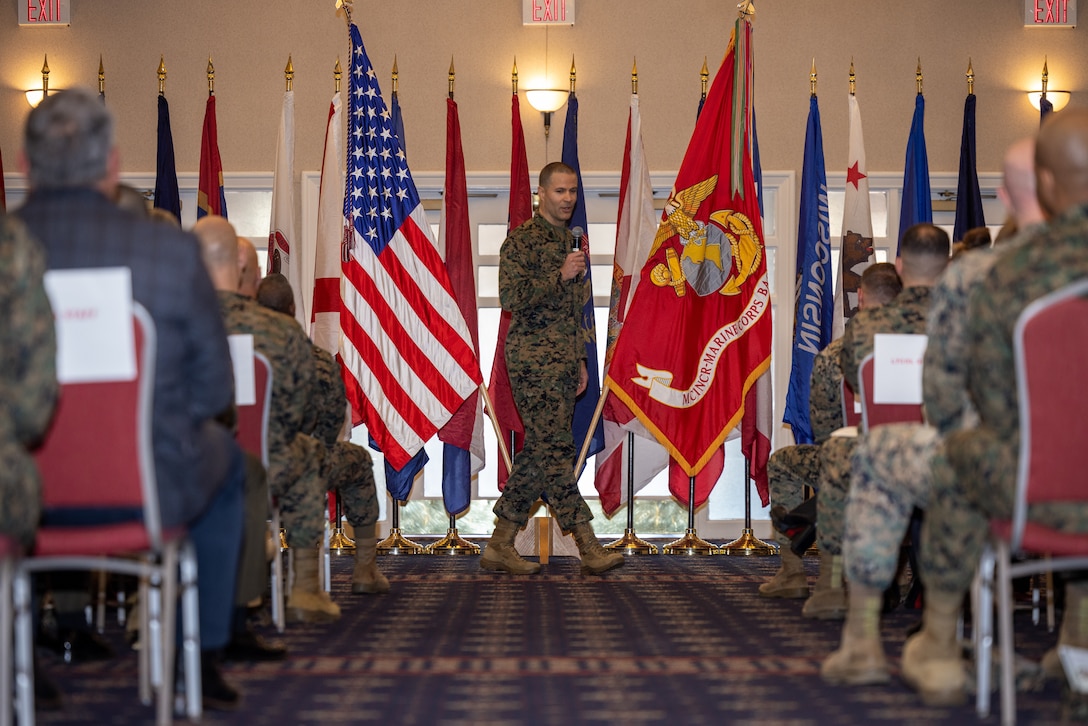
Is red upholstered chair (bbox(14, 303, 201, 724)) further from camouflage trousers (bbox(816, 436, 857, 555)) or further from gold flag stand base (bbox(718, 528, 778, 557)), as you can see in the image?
gold flag stand base (bbox(718, 528, 778, 557))

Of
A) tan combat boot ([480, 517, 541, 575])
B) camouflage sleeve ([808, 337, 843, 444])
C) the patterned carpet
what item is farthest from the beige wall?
the patterned carpet

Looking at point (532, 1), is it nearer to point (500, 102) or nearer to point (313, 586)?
point (500, 102)

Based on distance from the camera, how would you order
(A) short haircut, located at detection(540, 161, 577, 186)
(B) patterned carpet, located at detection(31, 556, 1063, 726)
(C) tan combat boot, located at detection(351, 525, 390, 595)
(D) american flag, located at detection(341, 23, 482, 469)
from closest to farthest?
(B) patterned carpet, located at detection(31, 556, 1063, 726)
(C) tan combat boot, located at detection(351, 525, 390, 595)
(A) short haircut, located at detection(540, 161, 577, 186)
(D) american flag, located at detection(341, 23, 482, 469)

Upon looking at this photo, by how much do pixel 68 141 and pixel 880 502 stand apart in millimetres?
1991

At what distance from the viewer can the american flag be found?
6309 millimetres

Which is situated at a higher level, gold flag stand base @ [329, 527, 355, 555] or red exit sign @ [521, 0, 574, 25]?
red exit sign @ [521, 0, 574, 25]

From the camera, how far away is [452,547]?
7047 millimetres

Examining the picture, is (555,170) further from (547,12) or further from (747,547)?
(747,547)

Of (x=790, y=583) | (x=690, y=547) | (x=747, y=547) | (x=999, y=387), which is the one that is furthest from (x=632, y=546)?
(x=999, y=387)

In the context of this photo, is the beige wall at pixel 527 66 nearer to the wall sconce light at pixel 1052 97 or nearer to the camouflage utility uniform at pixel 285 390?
the wall sconce light at pixel 1052 97

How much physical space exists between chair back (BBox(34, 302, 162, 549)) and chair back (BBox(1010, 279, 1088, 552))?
5.56 feet

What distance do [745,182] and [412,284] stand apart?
6.02 feet

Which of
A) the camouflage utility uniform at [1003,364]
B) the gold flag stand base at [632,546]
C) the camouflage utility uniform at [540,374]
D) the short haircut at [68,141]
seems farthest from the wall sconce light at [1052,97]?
the short haircut at [68,141]

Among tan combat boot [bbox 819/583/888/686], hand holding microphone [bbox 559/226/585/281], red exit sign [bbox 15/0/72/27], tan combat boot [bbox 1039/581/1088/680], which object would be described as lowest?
tan combat boot [bbox 819/583/888/686]
